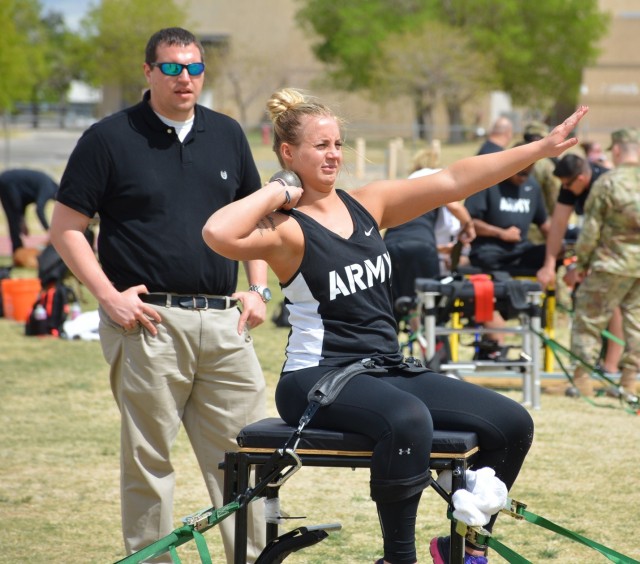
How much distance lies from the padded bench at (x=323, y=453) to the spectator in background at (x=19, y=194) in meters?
12.7

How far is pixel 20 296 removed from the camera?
1213 cm

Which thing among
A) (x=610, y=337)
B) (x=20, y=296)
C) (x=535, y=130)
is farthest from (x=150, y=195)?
(x=20, y=296)

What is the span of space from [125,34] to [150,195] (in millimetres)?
55848

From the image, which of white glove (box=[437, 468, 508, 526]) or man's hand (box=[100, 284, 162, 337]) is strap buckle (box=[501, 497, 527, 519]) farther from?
man's hand (box=[100, 284, 162, 337])

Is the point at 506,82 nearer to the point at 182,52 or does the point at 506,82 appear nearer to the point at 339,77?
the point at 339,77

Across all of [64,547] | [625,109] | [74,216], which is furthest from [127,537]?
[625,109]

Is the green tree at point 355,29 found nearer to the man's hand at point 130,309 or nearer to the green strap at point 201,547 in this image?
the man's hand at point 130,309

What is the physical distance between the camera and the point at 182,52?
4254 millimetres

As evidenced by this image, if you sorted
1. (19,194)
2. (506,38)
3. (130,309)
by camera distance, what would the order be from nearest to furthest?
(130,309)
(19,194)
(506,38)

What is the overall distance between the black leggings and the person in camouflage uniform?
4.72 metres

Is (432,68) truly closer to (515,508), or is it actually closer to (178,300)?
(178,300)

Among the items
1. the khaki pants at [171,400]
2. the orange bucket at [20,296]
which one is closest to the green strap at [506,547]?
the khaki pants at [171,400]

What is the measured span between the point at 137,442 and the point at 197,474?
207cm

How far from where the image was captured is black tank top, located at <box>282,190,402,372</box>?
11.9ft
